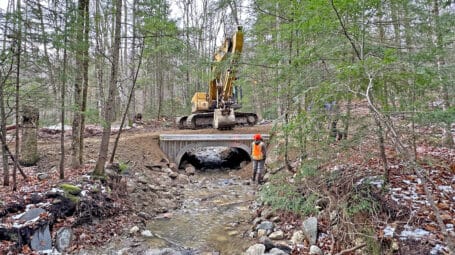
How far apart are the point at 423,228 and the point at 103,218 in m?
5.39

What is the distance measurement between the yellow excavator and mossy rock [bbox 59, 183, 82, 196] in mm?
5061

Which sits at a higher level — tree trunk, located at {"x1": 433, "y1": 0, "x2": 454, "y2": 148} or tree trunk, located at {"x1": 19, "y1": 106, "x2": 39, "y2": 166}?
tree trunk, located at {"x1": 433, "y1": 0, "x2": 454, "y2": 148}

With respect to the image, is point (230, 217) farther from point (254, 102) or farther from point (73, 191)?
point (254, 102)

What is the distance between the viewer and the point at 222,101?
12.7m

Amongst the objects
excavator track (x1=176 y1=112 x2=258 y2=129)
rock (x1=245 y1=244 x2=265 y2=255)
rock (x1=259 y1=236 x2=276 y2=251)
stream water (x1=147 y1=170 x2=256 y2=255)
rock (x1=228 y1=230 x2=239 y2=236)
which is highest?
excavator track (x1=176 y1=112 x2=258 y2=129)

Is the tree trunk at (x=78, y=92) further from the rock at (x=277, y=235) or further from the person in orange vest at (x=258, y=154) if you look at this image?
the person in orange vest at (x=258, y=154)

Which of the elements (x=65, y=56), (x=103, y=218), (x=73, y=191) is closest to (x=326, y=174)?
(x=103, y=218)

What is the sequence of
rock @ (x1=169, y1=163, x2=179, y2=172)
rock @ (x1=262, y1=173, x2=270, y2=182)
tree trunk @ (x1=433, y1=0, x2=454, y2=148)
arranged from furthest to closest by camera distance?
rock @ (x1=169, y1=163, x2=179, y2=172) → rock @ (x1=262, y1=173, x2=270, y2=182) → tree trunk @ (x1=433, y1=0, x2=454, y2=148)

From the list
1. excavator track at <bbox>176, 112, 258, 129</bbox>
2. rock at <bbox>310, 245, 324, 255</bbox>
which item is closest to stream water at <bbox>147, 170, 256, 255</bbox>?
rock at <bbox>310, 245, 324, 255</bbox>

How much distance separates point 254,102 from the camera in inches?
880

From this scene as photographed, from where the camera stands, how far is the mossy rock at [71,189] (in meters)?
5.48

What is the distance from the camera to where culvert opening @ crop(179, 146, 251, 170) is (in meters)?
13.2

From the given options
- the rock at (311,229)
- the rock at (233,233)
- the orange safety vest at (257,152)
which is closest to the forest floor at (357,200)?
the rock at (311,229)

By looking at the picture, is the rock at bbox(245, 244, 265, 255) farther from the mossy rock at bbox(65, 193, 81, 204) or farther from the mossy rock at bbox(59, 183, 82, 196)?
the mossy rock at bbox(59, 183, 82, 196)
